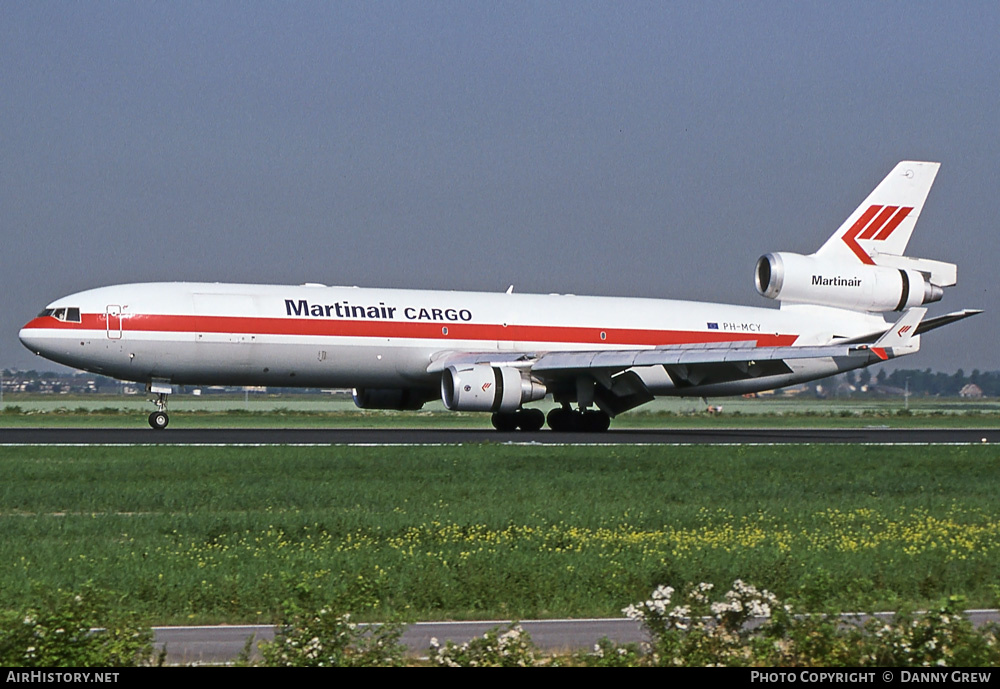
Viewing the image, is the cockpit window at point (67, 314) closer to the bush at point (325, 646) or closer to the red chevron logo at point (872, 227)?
the red chevron logo at point (872, 227)

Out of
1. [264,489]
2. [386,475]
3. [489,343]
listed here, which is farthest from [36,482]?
[489,343]

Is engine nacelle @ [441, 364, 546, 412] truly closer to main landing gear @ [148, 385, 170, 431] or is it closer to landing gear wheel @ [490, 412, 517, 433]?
landing gear wheel @ [490, 412, 517, 433]

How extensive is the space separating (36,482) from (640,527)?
11.7 metres

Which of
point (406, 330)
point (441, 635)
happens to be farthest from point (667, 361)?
point (441, 635)

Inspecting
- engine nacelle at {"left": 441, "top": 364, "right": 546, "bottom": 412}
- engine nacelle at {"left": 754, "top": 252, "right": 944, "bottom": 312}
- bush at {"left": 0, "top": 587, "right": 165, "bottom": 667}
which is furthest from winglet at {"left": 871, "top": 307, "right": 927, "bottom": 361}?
bush at {"left": 0, "top": 587, "right": 165, "bottom": 667}

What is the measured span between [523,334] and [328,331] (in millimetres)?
7382

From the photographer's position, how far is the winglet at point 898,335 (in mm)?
39844

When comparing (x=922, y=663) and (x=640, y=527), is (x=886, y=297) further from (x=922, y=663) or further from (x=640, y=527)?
(x=922, y=663)

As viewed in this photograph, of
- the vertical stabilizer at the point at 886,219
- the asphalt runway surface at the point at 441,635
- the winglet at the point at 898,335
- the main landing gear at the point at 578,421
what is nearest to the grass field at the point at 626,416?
the main landing gear at the point at 578,421

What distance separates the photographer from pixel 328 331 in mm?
41562

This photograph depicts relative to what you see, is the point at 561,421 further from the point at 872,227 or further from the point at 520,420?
the point at 872,227

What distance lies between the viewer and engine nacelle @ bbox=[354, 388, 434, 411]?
45844 millimetres

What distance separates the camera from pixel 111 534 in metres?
16.9

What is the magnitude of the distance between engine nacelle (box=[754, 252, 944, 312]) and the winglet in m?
8.79
